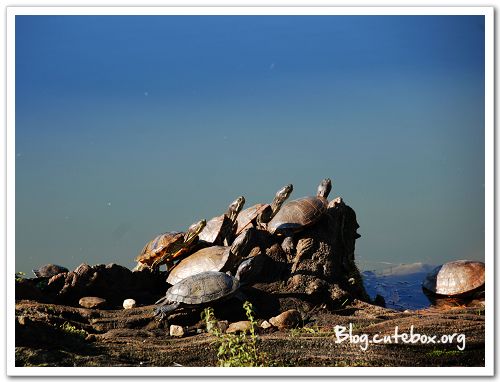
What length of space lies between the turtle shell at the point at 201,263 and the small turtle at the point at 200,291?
904 millimetres

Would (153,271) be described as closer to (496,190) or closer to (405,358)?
(405,358)

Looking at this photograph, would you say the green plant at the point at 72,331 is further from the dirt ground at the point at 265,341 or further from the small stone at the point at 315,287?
the small stone at the point at 315,287

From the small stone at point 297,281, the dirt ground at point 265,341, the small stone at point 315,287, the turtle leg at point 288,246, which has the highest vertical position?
the turtle leg at point 288,246

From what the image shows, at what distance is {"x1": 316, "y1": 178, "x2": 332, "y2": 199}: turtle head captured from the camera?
12.9 m

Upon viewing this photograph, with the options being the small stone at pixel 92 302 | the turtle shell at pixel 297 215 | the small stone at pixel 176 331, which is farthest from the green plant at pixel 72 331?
the turtle shell at pixel 297 215

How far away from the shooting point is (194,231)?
39.9 feet

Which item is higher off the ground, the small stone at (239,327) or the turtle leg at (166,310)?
the turtle leg at (166,310)

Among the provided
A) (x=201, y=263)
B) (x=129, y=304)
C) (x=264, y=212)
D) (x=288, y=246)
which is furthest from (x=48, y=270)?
(x=288, y=246)

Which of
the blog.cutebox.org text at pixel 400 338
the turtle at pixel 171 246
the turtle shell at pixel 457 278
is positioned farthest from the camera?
the turtle shell at pixel 457 278

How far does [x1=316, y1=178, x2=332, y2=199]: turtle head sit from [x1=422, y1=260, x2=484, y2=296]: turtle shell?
2758 mm

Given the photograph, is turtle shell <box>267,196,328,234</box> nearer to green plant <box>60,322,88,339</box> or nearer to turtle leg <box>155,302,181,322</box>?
turtle leg <box>155,302,181,322</box>

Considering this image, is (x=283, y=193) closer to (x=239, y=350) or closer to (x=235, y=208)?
(x=235, y=208)

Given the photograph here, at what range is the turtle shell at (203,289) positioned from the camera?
31.8 feet
